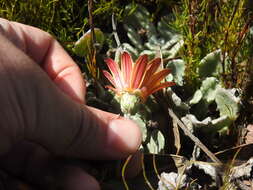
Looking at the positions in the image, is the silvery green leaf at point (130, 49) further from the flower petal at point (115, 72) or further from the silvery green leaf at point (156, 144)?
the silvery green leaf at point (156, 144)

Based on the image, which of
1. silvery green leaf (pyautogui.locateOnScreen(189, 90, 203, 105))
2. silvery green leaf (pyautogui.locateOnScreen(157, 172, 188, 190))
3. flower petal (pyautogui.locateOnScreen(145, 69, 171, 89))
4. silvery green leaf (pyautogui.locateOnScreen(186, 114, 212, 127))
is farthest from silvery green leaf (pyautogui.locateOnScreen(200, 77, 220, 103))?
silvery green leaf (pyautogui.locateOnScreen(157, 172, 188, 190))

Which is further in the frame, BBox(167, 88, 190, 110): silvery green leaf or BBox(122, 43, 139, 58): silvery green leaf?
BBox(122, 43, 139, 58): silvery green leaf

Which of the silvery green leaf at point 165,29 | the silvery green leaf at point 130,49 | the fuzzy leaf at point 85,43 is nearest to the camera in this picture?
the fuzzy leaf at point 85,43

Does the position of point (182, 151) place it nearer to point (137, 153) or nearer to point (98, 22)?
point (137, 153)

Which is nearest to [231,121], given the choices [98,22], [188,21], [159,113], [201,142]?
[201,142]

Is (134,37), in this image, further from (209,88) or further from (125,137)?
(125,137)

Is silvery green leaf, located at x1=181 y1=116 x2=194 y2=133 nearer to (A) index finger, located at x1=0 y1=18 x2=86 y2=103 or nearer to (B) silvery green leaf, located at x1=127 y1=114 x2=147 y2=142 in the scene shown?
(B) silvery green leaf, located at x1=127 y1=114 x2=147 y2=142

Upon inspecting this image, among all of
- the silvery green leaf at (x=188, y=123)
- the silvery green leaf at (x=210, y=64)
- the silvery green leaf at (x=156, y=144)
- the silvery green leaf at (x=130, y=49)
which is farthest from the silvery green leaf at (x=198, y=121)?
the silvery green leaf at (x=130, y=49)
